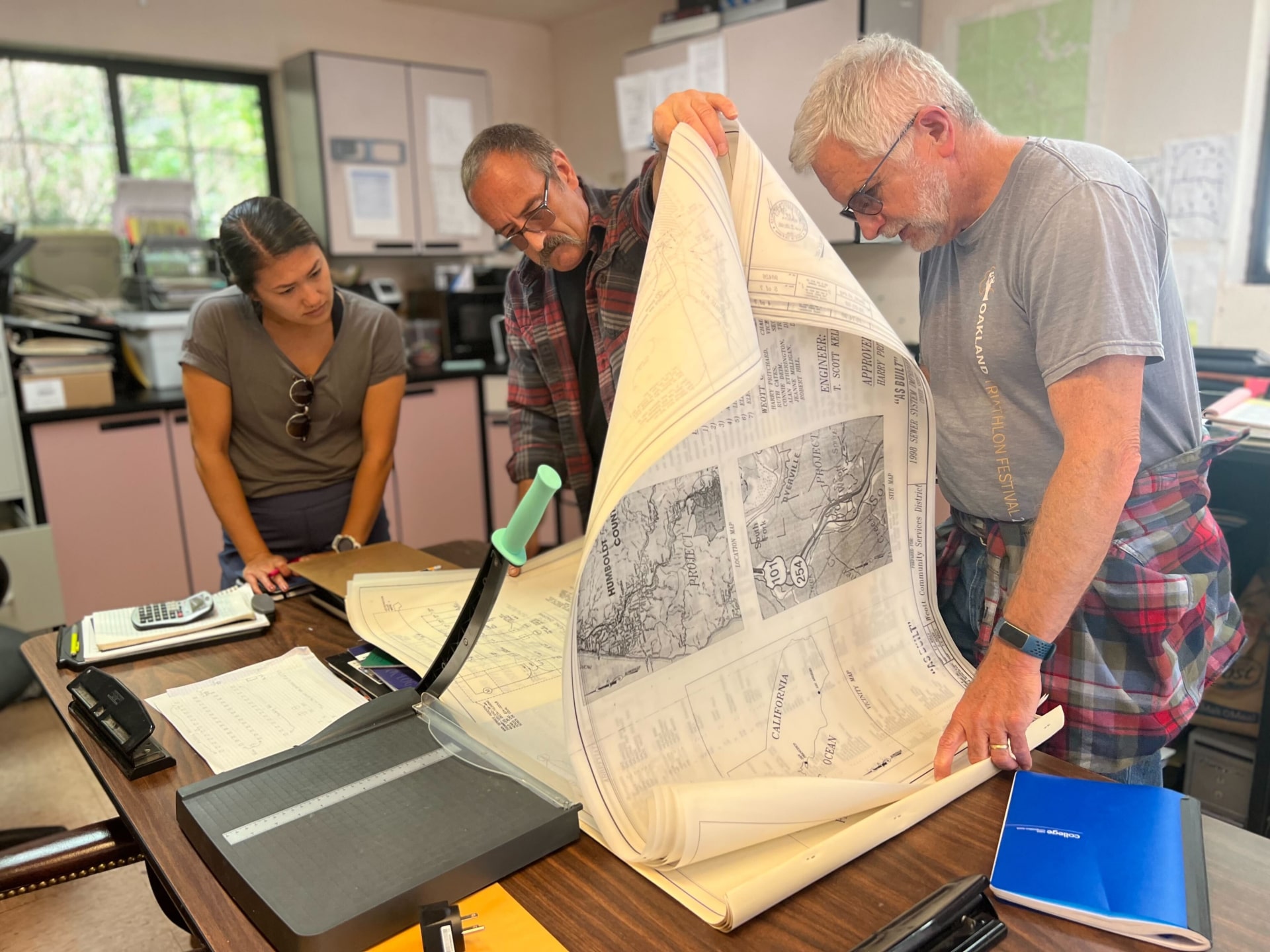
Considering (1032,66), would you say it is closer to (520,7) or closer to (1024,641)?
(1024,641)

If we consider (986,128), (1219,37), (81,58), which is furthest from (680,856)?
(81,58)

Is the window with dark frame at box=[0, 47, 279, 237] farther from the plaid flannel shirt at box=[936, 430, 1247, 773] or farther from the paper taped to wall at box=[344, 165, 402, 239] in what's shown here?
the plaid flannel shirt at box=[936, 430, 1247, 773]

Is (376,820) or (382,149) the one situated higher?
(382,149)

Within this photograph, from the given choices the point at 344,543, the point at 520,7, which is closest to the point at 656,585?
the point at 344,543

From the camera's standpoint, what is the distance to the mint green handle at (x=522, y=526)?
0.73 metres

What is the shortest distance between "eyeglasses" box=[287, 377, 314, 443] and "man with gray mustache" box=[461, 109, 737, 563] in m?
0.49

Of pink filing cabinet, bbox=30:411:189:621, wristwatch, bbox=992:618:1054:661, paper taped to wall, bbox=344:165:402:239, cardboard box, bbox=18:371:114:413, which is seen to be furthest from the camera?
paper taped to wall, bbox=344:165:402:239

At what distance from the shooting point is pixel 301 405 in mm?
1836

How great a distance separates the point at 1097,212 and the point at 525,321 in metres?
0.93

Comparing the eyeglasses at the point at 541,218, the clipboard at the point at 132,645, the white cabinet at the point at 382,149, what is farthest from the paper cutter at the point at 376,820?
the white cabinet at the point at 382,149

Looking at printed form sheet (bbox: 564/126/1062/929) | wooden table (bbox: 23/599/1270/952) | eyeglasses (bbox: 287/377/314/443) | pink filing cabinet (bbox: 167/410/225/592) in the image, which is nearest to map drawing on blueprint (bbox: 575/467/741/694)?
printed form sheet (bbox: 564/126/1062/929)

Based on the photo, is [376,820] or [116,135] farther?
[116,135]

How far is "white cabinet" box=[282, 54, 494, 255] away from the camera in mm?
3781

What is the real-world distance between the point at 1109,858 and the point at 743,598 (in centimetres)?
35
